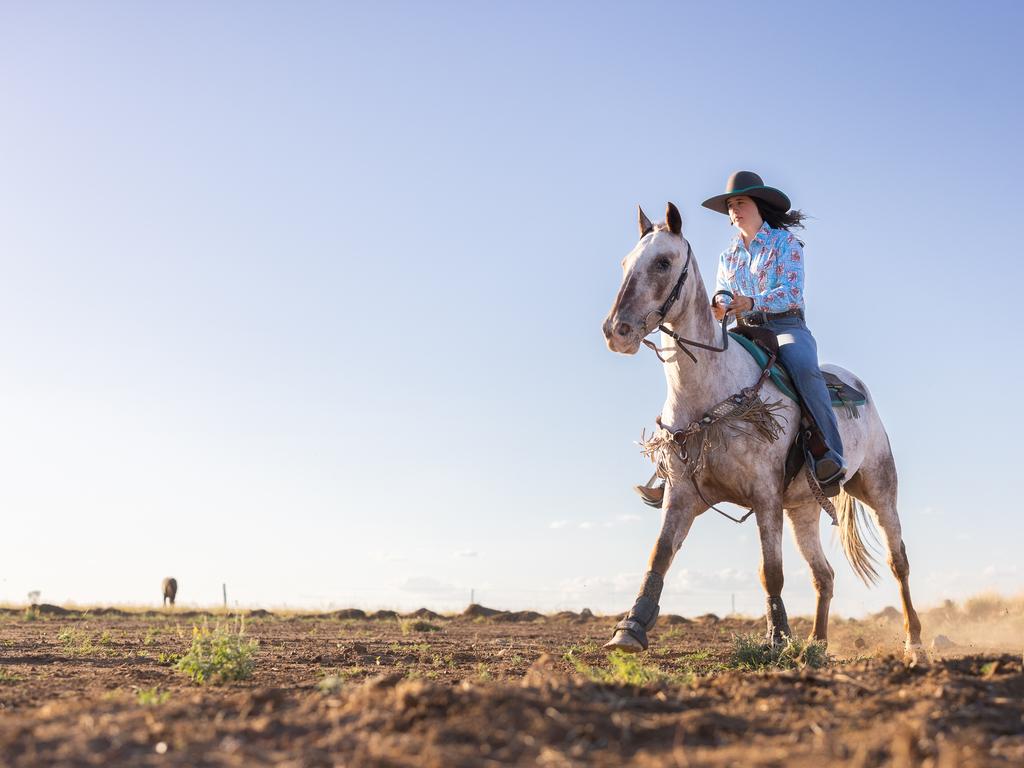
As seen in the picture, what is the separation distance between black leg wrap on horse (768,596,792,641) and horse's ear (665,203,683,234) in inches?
121

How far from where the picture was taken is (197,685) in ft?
21.5

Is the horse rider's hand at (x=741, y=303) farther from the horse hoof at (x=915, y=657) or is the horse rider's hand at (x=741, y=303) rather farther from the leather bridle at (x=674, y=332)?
the horse hoof at (x=915, y=657)

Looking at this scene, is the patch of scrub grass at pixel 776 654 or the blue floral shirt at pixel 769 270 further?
the blue floral shirt at pixel 769 270

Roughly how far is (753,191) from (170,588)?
3507cm

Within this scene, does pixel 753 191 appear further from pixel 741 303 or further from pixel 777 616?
pixel 777 616

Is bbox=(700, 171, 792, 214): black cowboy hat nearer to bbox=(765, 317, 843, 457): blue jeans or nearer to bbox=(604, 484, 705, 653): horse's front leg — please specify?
bbox=(765, 317, 843, 457): blue jeans

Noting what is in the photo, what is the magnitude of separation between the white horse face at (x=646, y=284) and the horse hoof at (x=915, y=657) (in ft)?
8.96

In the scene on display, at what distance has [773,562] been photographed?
787 cm

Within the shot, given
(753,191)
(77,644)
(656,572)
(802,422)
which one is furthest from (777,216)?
(77,644)

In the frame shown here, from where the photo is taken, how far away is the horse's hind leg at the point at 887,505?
412 inches

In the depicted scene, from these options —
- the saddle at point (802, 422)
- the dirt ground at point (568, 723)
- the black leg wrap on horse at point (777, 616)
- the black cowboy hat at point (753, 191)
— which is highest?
the black cowboy hat at point (753, 191)

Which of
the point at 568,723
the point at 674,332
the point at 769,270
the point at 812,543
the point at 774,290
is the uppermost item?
the point at 769,270

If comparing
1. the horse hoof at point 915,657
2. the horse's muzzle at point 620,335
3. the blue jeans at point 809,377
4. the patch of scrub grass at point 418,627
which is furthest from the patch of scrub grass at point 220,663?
the patch of scrub grass at point 418,627

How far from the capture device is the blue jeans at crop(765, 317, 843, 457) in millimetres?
8375
